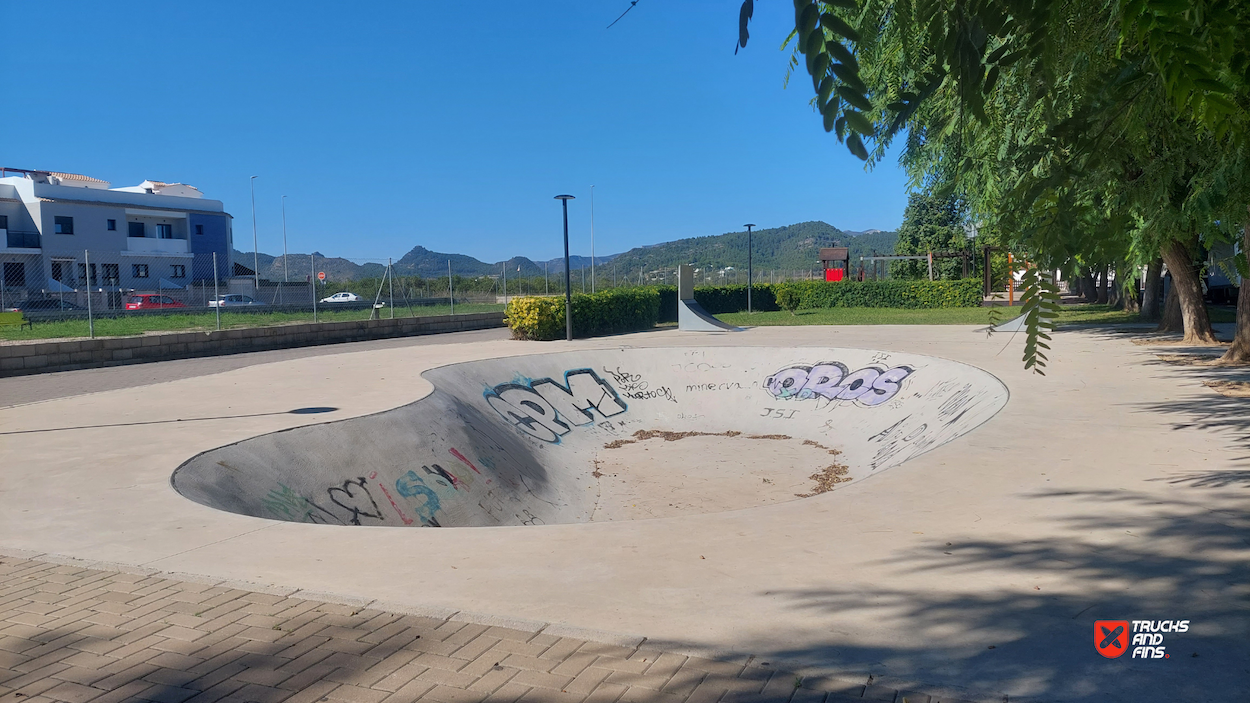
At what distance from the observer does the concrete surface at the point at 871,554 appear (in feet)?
10.9

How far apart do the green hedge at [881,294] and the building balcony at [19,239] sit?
3662cm

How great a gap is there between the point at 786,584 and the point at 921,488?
2693 millimetres

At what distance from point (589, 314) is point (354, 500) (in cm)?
1690

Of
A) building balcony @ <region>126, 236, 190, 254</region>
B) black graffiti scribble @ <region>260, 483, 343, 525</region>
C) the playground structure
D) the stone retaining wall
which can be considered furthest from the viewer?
the playground structure

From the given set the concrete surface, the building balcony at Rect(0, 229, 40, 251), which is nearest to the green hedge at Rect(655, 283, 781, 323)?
the concrete surface

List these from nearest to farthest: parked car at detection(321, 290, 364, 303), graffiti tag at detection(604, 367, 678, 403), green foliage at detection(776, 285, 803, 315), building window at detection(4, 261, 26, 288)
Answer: graffiti tag at detection(604, 367, 678, 403)
parked car at detection(321, 290, 364, 303)
building window at detection(4, 261, 26, 288)
green foliage at detection(776, 285, 803, 315)

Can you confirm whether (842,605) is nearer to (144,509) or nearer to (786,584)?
(786,584)

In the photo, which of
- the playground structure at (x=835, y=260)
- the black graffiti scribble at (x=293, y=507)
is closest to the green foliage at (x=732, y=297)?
the playground structure at (x=835, y=260)

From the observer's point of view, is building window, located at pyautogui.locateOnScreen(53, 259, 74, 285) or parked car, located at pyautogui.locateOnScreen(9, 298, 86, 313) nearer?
parked car, located at pyautogui.locateOnScreen(9, 298, 86, 313)

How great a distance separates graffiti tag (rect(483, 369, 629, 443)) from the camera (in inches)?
525

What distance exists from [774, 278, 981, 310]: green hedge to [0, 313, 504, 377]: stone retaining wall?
20.2 m

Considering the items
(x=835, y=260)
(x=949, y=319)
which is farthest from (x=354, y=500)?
(x=835, y=260)

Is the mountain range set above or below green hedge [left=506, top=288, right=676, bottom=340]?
above

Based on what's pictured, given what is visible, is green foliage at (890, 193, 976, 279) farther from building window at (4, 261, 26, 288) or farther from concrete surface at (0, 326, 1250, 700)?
building window at (4, 261, 26, 288)
